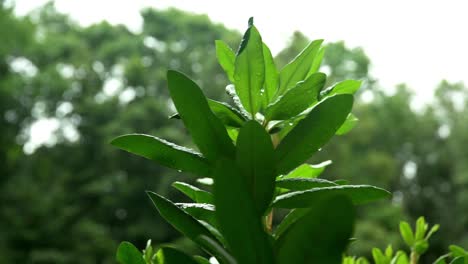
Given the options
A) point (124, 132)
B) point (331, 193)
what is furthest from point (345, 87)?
point (124, 132)

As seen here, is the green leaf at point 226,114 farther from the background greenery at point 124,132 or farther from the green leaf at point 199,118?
the background greenery at point 124,132

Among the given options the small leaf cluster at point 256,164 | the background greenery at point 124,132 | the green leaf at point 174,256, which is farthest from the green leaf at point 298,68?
the background greenery at point 124,132

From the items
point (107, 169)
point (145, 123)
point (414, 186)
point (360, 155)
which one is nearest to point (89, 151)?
point (107, 169)

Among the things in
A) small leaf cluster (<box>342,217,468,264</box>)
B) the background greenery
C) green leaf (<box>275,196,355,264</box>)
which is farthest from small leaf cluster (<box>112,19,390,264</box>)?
the background greenery

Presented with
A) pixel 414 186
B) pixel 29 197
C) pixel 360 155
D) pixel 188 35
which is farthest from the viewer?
pixel 188 35

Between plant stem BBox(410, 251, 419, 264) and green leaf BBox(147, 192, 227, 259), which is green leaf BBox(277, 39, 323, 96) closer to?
green leaf BBox(147, 192, 227, 259)

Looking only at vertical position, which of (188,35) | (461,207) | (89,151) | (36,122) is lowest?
(461,207)

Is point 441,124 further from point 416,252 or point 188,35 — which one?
point 416,252
